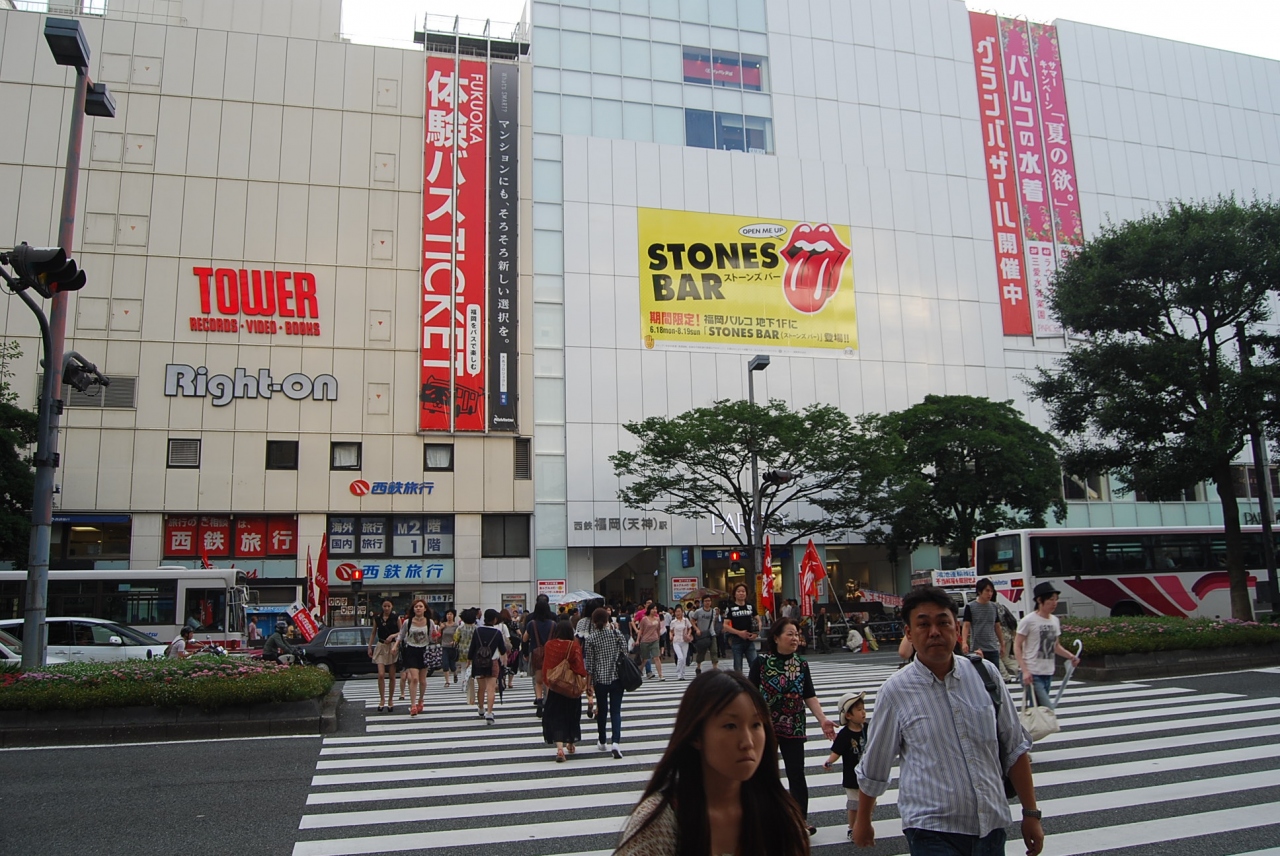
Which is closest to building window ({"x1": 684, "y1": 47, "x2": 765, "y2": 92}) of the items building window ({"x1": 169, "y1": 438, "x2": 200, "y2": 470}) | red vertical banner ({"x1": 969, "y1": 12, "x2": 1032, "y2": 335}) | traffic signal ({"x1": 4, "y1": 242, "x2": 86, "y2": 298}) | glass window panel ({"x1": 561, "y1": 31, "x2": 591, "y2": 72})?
glass window panel ({"x1": 561, "y1": 31, "x2": 591, "y2": 72})

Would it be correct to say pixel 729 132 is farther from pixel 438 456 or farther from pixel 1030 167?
pixel 438 456

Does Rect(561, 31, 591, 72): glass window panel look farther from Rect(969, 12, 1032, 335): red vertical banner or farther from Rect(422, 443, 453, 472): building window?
Rect(969, 12, 1032, 335): red vertical banner

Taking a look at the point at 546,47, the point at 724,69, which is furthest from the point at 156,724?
→ the point at 724,69

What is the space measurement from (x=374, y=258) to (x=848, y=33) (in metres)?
24.4

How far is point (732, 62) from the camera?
41.7 metres

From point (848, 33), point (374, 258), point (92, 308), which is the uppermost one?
point (848, 33)

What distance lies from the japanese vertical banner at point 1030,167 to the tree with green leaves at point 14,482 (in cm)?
3887

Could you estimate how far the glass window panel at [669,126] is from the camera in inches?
1576

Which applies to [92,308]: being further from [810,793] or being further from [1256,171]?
[1256,171]

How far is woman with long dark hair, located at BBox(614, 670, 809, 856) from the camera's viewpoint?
2387mm

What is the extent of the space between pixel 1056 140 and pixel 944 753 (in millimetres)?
47365

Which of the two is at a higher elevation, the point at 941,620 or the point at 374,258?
the point at 374,258

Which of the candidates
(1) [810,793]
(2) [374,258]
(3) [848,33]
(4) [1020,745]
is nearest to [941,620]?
(4) [1020,745]

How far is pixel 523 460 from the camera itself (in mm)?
36219
